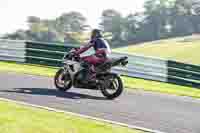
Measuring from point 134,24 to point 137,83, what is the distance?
15779cm

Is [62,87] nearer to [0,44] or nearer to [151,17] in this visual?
[0,44]

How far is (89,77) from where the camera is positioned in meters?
12.2

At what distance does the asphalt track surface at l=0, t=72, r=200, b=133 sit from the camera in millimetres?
9461

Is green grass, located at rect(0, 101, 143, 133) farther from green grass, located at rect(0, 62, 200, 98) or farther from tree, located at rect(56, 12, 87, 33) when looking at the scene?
tree, located at rect(56, 12, 87, 33)

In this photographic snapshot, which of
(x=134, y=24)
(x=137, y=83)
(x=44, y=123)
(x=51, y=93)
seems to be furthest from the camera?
(x=134, y=24)

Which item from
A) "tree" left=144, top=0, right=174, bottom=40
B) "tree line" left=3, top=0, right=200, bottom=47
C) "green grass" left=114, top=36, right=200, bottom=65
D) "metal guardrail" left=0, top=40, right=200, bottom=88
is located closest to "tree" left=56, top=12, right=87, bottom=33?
"tree line" left=3, top=0, right=200, bottom=47

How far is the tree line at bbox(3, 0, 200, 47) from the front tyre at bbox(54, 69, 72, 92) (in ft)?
430

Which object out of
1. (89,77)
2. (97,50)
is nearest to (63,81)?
(89,77)

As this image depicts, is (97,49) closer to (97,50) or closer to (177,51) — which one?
(97,50)

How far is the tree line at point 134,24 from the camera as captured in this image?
526ft

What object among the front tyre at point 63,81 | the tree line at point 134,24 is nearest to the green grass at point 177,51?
the tree line at point 134,24

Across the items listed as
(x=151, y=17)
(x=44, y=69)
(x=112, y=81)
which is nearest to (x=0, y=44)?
(x=44, y=69)

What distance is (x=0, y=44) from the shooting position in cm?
2173

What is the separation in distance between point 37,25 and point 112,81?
162 m
